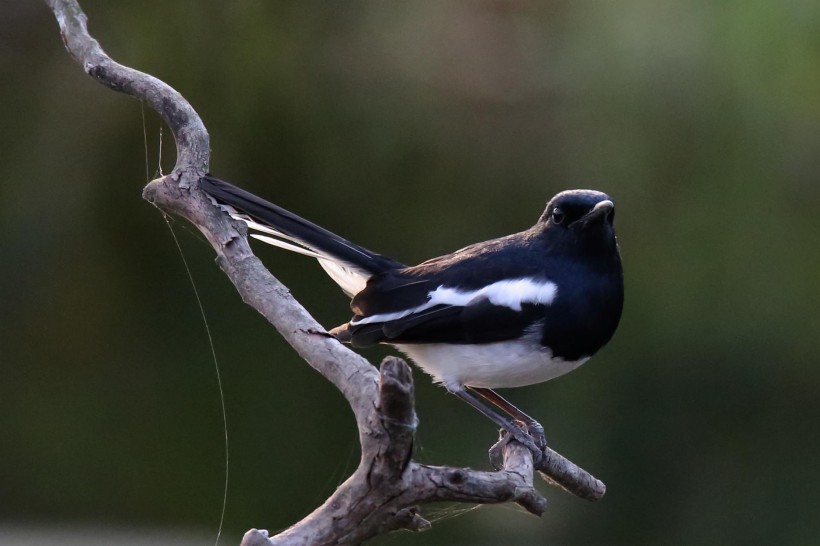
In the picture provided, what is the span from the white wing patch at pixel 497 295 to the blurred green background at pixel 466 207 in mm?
1075

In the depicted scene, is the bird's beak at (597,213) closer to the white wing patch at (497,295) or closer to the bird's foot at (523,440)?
the white wing patch at (497,295)

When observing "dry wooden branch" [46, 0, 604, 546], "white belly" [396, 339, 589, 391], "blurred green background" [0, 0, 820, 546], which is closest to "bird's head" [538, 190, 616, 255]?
"white belly" [396, 339, 589, 391]

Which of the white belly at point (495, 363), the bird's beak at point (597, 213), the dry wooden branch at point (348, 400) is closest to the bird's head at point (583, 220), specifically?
the bird's beak at point (597, 213)

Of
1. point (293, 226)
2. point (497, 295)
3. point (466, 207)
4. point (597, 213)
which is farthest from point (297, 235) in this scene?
point (466, 207)

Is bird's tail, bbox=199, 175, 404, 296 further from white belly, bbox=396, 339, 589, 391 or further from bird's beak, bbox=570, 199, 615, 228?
bird's beak, bbox=570, 199, 615, 228

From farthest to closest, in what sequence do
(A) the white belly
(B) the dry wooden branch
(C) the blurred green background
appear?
(C) the blurred green background → (A) the white belly → (B) the dry wooden branch

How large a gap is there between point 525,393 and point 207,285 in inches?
31.8

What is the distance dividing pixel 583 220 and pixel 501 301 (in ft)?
0.46

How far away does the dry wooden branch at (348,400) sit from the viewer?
81 cm

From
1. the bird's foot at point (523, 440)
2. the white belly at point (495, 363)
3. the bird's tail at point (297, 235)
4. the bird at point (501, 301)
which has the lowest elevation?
the bird's foot at point (523, 440)

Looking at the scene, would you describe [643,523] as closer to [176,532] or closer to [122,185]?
[176,532]

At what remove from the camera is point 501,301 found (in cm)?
121

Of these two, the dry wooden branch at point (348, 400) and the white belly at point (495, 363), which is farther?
the white belly at point (495, 363)

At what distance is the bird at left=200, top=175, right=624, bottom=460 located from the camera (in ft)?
3.90
